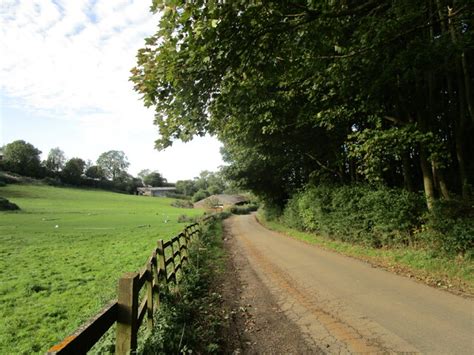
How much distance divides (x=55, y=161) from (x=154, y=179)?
5012cm

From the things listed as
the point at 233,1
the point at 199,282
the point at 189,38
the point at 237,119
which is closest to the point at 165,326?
the point at 199,282

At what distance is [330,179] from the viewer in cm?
1900

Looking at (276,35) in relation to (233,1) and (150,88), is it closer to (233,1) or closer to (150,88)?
(233,1)

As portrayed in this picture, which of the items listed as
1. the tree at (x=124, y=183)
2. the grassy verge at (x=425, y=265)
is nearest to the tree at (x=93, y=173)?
the tree at (x=124, y=183)

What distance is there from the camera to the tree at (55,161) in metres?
110

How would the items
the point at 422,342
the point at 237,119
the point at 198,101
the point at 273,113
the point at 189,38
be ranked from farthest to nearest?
the point at 273,113 < the point at 237,119 < the point at 198,101 < the point at 189,38 < the point at 422,342

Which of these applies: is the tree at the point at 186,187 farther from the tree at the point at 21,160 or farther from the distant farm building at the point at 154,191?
the tree at the point at 21,160

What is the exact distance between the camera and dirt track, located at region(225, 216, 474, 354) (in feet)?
15.0

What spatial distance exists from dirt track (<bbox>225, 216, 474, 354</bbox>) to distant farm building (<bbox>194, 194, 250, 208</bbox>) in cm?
6467

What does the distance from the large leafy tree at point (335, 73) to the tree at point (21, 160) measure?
10283cm

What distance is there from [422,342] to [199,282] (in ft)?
16.3

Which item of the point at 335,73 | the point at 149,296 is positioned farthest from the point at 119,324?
the point at 335,73

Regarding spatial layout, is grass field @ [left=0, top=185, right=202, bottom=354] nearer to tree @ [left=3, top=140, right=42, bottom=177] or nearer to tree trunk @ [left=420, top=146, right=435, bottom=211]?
tree trunk @ [left=420, top=146, right=435, bottom=211]

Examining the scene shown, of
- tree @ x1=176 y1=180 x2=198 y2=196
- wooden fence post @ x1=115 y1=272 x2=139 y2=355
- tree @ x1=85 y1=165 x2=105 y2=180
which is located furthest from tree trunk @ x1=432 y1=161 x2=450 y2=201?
tree @ x1=176 y1=180 x2=198 y2=196
